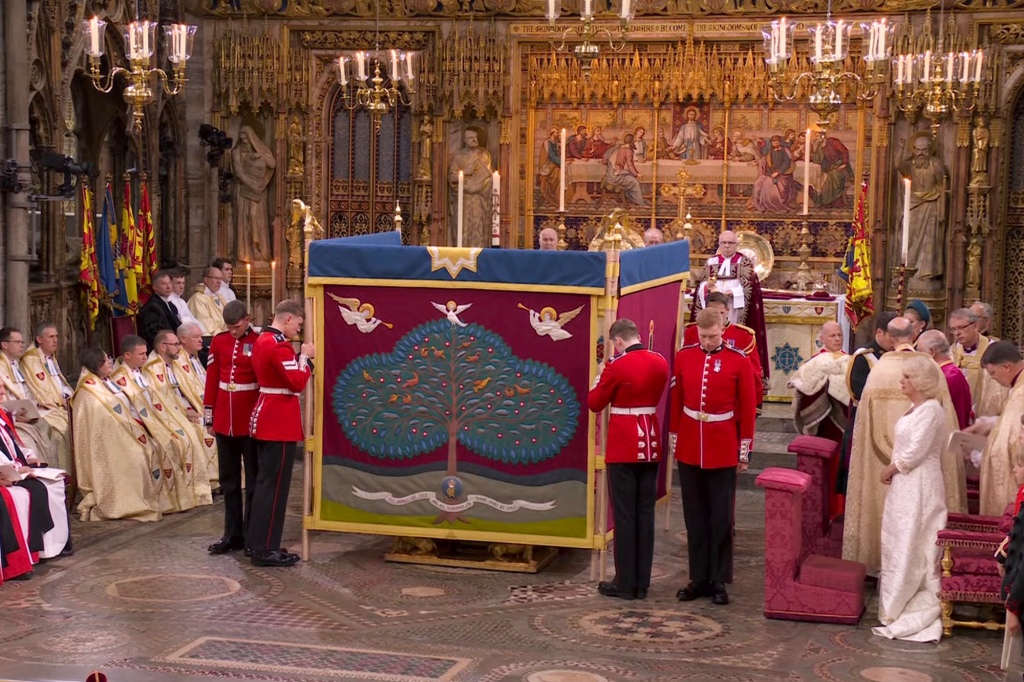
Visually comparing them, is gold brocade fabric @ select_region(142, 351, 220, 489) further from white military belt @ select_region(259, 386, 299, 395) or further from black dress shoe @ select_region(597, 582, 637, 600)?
black dress shoe @ select_region(597, 582, 637, 600)

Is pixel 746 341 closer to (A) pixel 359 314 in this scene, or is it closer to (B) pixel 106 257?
(A) pixel 359 314

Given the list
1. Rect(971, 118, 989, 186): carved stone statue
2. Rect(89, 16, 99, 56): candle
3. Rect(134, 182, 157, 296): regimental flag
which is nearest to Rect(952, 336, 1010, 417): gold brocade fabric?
Rect(971, 118, 989, 186): carved stone statue

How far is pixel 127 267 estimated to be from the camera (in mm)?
15750

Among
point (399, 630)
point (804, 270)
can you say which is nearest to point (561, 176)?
point (804, 270)

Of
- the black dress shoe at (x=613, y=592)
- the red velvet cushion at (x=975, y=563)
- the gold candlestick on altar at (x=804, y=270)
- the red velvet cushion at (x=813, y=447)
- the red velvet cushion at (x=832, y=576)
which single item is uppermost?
the gold candlestick on altar at (x=804, y=270)

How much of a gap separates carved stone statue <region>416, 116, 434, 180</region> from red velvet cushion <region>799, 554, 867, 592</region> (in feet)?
32.2

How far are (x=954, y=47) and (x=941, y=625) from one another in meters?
9.78

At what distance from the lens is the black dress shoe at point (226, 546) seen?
1050 centimetres

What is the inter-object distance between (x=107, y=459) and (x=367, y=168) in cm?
763

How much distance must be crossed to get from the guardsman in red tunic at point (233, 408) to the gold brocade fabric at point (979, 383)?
5.02 meters

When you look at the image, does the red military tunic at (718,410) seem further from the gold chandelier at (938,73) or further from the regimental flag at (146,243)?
the regimental flag at (146,243)

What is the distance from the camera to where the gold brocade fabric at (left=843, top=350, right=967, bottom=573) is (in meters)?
9.40

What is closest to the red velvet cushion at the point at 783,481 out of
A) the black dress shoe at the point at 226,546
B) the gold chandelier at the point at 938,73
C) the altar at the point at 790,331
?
the black dress shoe at the point at 226,546

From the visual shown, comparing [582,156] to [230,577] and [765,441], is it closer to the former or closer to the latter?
[765,441]
